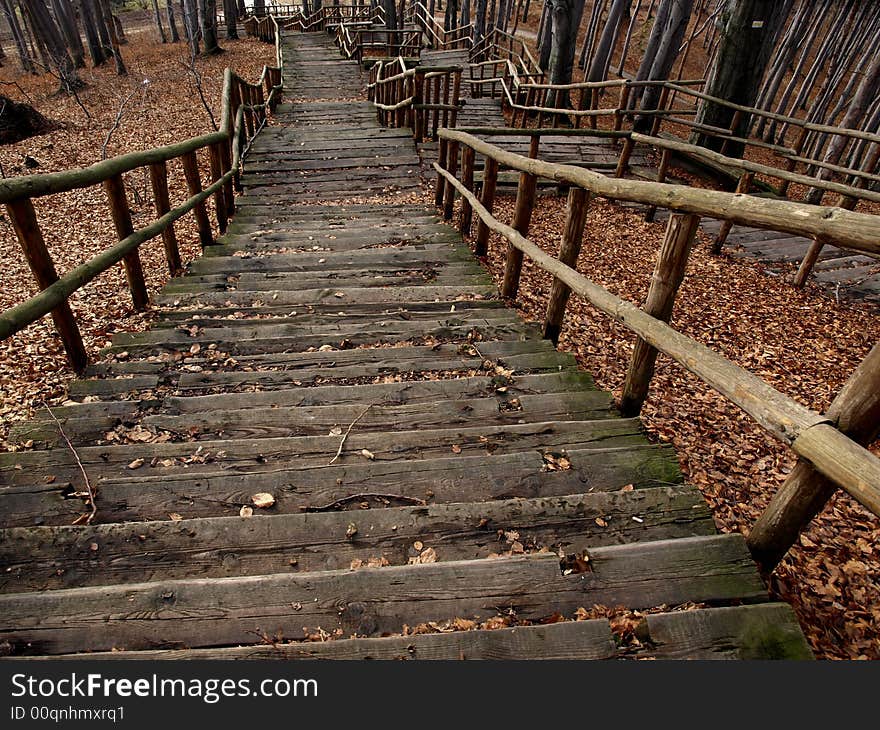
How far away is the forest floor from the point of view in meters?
2.88

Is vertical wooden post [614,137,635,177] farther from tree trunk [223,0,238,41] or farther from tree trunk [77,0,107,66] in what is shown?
tree trunk [223,0,238,41]

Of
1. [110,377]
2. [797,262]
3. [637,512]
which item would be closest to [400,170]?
[797,262]

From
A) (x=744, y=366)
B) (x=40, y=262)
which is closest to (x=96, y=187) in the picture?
(x=40, y=262)

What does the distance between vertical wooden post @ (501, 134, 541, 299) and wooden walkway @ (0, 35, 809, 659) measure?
0.69 m

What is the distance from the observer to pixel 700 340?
6.14 meters

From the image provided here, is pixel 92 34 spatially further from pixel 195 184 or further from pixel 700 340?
pixel 700 340

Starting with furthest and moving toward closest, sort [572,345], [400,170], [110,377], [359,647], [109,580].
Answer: [400,170], [572,345], [110,377], [109,580], [359,647]

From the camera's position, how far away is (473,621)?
1.83 metres

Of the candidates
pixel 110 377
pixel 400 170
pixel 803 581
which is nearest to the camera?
pixel 803 581

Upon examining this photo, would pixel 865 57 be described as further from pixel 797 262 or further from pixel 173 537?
pixel 173 537

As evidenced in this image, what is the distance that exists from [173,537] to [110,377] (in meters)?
1.99

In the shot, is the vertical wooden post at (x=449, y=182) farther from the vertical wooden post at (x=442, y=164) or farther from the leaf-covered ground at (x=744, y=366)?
the leaf-covered ground at (x=744, y=366)

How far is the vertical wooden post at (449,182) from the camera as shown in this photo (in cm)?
739

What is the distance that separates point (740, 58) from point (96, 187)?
1387 cm
